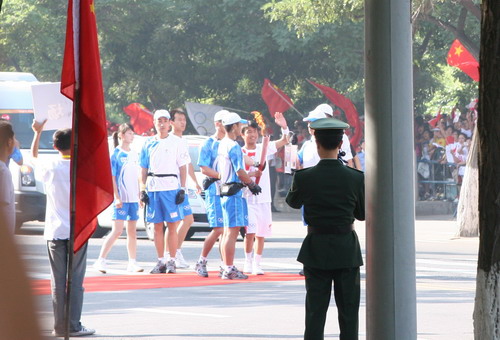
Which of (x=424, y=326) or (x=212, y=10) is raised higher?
(x=212, y=10)

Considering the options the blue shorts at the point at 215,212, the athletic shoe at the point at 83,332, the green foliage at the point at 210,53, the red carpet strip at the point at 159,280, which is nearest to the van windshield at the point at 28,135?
the red carpet strip at the point at 159,280

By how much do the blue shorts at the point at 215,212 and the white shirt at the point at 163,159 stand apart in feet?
2.09

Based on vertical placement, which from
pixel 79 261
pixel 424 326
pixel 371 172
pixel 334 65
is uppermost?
pixel 334 65

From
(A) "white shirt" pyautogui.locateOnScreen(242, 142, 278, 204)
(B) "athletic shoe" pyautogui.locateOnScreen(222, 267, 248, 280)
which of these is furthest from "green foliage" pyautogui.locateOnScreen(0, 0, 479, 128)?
(B) "athletic shoe" pyautogui.locateOnScreen(222, 267, 248, 280)

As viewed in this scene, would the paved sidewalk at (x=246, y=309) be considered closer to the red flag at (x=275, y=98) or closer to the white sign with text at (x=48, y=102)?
the white sign with text at (x=48, y=102)

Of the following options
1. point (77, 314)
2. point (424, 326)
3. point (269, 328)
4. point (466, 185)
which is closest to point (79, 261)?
point (77, 314)

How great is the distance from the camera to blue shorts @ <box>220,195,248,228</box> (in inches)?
542

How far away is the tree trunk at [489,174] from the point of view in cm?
558

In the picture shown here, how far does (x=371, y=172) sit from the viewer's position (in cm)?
696

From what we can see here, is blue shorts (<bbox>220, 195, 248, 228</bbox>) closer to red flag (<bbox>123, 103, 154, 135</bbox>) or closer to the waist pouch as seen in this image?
the waist pouch

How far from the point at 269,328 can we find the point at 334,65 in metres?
28.9

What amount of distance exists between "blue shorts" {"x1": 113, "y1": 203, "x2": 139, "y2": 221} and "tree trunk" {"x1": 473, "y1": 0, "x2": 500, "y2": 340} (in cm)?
960

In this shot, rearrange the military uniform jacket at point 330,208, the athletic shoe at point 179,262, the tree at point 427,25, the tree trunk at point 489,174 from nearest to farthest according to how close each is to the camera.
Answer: the tree trunk at point 489,174, the military uniform jacket at point 330,208, the athletic shoe at point 179,262, the tree at point 427,25

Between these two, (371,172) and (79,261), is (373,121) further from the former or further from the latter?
(79,261)
